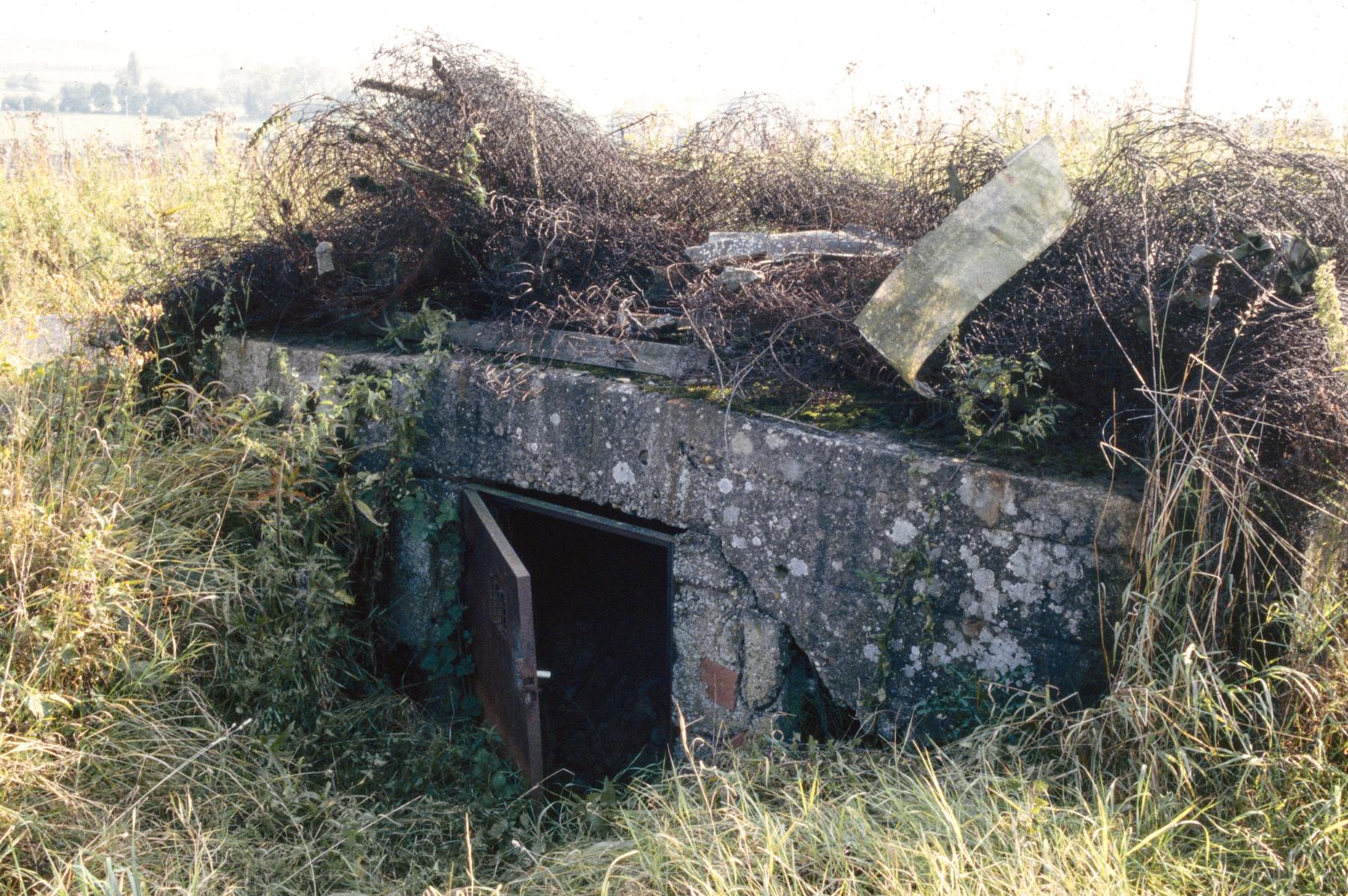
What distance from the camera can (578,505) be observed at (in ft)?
12.9

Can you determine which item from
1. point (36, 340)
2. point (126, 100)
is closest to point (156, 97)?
point (126, 100)

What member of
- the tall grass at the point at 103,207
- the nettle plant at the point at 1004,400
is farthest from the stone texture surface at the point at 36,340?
the nettle plant at the point at 1004,400

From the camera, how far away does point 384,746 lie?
3.68 m

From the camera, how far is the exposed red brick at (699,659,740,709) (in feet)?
11.0

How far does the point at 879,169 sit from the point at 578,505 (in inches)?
109

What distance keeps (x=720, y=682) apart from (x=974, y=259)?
1.69 m

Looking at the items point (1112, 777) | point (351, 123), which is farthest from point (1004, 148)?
point (351, 123)

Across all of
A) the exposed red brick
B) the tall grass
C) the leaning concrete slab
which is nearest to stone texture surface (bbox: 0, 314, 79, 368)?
the tall grass

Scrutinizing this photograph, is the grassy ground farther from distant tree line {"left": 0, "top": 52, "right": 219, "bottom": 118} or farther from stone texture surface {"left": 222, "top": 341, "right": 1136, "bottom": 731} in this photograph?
distant tree line {"left": 0, "top": 52, "right": 219, "bottom": 118}

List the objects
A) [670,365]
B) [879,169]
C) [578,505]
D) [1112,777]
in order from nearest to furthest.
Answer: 1. [1112,777]
2. [670,365]
3. [578,505]
4. [879,169]

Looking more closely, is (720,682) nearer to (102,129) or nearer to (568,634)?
(568,634)

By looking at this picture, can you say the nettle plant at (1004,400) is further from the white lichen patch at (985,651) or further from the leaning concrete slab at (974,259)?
the white lichen patch at (985,651)

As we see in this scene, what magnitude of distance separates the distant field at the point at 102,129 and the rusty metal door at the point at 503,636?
6.57 meters

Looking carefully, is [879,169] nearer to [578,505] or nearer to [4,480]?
[578,505]
